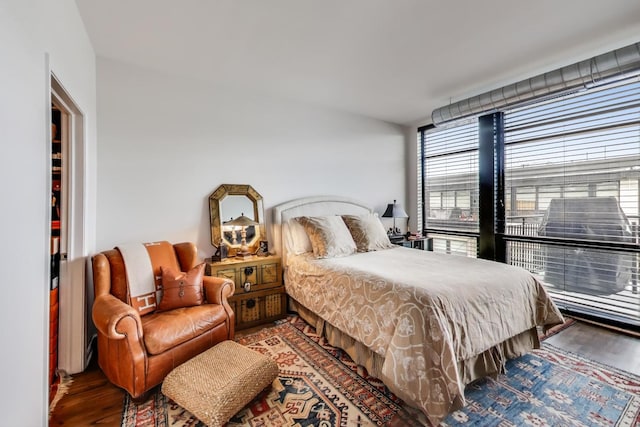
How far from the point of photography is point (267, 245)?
3.41m

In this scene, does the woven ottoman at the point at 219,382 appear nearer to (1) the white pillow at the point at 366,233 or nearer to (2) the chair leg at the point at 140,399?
(2) the chair leg at the point at 140,399

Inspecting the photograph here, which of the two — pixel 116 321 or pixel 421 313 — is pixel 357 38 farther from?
pixel 116 321

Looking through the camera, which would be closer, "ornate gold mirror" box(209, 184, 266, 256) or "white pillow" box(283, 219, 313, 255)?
"ornate gold mirror" box(209, 184, 266, 256)

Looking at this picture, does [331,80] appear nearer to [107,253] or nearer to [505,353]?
[107,253]

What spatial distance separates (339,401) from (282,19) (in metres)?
2.70

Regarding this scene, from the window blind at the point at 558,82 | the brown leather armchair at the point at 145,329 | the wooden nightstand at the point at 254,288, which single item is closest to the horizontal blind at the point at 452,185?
the window blind at the point at 558,82

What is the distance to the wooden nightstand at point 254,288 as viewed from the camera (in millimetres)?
2914

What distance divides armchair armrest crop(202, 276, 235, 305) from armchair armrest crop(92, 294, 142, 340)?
615 millimetres

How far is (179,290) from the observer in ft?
7.57

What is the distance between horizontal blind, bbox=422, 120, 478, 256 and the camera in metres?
4.12

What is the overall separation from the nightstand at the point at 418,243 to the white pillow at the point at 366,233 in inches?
22.9

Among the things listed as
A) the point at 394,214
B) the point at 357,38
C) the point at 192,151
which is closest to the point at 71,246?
the point at 192,151

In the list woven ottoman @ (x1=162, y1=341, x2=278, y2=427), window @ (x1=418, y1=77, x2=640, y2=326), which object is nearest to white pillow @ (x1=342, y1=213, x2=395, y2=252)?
window @ (x1=418, y1=77, x2=640, y2=326)

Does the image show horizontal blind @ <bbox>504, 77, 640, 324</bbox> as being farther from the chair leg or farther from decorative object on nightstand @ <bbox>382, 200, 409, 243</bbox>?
the chair leg
